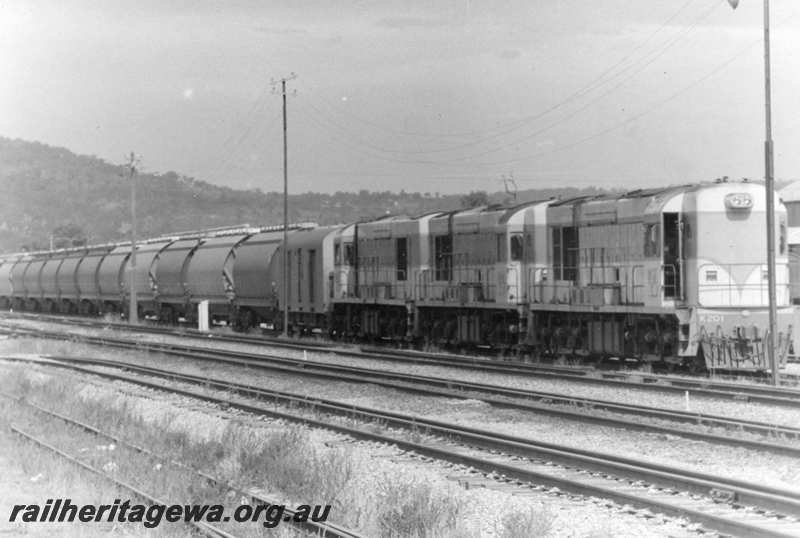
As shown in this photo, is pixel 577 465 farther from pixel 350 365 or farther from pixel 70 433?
pixel 350 365

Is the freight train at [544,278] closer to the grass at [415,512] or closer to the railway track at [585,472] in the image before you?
the railway track at [585,472]

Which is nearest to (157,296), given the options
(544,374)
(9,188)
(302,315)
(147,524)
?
(302,315)

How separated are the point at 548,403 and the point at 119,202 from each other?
14775cm

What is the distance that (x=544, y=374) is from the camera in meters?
21.9

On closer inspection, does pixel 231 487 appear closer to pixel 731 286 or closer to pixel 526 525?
pixel 526 525

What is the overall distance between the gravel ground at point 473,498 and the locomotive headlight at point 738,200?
1163cm

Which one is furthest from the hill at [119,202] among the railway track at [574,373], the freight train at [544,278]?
the railway track at [574,373]

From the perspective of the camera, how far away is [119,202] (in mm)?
157500

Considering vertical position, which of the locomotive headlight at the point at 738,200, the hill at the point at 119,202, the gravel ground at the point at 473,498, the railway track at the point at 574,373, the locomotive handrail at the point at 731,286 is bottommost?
the gravel ground at the point at 473,498

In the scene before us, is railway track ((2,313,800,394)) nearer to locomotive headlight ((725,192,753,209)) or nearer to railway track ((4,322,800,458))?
railway track ((4,322,800,458))

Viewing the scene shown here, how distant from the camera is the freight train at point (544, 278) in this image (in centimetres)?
2212

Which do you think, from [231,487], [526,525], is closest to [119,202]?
[231,487]

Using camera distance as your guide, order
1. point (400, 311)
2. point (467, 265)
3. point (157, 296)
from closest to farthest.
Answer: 1. point (467, 265)
2. point (400, 311)
3. point (157, 296)

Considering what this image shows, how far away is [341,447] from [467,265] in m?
16.2
